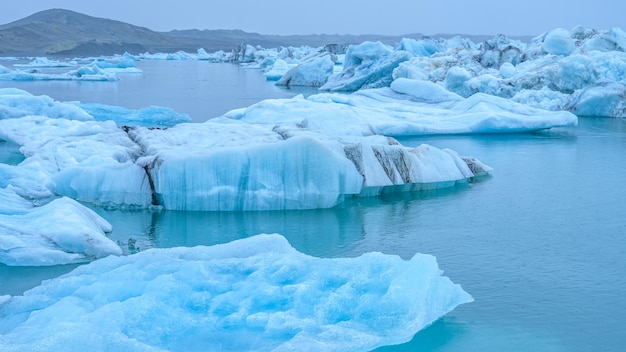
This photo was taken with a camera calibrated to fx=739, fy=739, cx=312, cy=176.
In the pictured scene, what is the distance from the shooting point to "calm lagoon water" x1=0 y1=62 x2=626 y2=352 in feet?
14.6

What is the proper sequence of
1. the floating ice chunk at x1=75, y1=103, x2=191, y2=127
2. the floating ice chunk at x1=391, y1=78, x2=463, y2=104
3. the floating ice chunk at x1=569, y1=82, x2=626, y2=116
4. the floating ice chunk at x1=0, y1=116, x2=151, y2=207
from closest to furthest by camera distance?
the floating ice chunk at x1=0, y1=116, x2=151, y2=207
the floating ice chunk at x1=75, y1=103, x2=191, y2=127
the floating ice chunk at x1=569, y1=82, x2=626, y2=116
the floating ice chunk at x1=391, y1=78, x2=463, y2=104

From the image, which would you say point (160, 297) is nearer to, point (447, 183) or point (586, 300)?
point (586, 300)

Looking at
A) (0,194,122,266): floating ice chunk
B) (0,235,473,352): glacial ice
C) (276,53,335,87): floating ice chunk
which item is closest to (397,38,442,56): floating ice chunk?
(276,53,335,87): floating ice chunk

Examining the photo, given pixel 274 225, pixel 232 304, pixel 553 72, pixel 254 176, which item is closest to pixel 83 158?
pixel 254 176

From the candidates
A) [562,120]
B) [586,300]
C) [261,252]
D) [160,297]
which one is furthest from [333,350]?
[562,120]

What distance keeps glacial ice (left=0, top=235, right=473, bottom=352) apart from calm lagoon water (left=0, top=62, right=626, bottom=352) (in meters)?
0.24

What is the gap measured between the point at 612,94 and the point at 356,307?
13619 mm

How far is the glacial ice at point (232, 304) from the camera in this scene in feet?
12.9

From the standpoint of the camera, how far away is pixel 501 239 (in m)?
6.43

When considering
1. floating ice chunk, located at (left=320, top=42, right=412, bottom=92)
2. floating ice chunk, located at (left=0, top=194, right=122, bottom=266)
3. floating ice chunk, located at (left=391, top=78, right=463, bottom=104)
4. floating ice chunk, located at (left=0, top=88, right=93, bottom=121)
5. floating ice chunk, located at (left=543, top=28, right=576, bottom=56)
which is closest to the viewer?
floating ice chunk, located at (left=0, top=194, right=122, bottom=266)

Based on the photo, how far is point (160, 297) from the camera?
4.36 metres

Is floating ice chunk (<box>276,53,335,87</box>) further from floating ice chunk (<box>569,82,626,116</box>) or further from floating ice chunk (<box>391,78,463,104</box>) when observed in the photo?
floating ice chunk (<box>569,82,626,116</box>)

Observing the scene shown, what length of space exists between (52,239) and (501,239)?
12.2ft

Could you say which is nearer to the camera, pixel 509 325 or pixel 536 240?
pixel 509 325
